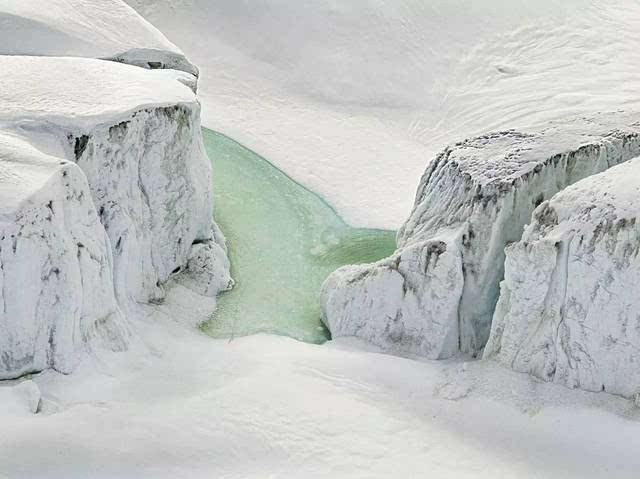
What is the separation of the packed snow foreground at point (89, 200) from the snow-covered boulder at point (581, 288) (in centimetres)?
265

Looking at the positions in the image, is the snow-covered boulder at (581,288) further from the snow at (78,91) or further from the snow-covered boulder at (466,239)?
the snow at (78,91)

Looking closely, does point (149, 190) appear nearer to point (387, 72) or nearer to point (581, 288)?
point (581, 288)

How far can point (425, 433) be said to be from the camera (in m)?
5.45

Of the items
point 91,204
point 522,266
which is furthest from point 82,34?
point 522,266

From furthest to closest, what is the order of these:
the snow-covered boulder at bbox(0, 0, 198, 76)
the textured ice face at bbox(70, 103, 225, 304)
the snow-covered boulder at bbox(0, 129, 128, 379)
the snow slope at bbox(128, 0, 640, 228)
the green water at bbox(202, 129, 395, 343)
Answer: the snow slope at bbox(128, 0, 640, 228) < the snow-covered boulder at bbox(0, 0, 198, 76) < the green water at bbox(202, 129, 395, 343) < the textured ice face at bbox(70, 103, 225, 304) < the snow-covered boulder at bbox(0, 129, 128, 379)

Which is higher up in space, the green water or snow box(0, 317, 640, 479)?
→ the green water

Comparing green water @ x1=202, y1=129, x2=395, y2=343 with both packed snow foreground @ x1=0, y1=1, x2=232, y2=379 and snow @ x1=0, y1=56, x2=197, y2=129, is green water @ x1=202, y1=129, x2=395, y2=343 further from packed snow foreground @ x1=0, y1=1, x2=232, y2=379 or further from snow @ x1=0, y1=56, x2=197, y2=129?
snow @ x1=0, y1=56, x2=197, y2=129

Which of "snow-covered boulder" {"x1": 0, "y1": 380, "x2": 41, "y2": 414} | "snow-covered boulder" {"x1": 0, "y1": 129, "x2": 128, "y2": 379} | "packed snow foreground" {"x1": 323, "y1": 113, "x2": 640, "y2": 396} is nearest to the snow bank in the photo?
"snow-covered boulder" {"x1": 0, "y1": 129, "x2": 128, "y2": 379}

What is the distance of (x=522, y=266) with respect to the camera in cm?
571

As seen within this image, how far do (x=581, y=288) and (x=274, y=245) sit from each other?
334cm

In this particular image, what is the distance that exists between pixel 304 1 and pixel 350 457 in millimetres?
7902

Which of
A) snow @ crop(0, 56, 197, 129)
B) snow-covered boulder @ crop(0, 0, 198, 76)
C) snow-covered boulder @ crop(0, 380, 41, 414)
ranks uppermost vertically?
snow-covered boulder @ crop(0, 0, 198, 76)

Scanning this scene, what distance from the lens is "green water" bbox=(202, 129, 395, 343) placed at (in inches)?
281

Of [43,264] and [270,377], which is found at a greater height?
[43,264]
